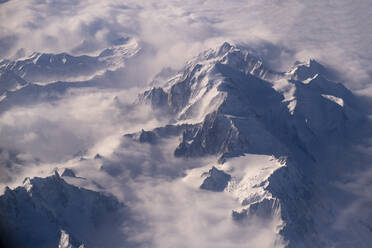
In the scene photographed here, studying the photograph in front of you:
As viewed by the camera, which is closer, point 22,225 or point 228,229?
point 22,225

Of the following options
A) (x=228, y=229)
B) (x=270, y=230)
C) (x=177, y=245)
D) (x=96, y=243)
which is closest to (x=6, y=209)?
(x=96, y=243)

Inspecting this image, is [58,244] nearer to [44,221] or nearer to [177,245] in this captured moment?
[44,221]

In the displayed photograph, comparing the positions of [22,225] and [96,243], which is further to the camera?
[96,243]

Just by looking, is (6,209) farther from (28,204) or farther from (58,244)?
(58,244)

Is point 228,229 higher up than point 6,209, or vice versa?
point 6,209

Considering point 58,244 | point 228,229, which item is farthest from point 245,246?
point 58,244

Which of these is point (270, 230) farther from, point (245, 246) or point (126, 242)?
point (126, 242)

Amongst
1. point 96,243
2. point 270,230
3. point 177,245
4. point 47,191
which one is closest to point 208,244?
point 177,245

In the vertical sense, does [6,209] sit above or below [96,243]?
above
